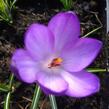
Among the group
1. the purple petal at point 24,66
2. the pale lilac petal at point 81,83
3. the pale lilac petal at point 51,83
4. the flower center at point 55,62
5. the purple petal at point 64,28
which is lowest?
the pale lilac petal at point 81,83

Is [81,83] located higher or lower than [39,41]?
lower

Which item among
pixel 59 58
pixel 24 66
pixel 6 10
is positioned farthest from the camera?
pixel 6 10

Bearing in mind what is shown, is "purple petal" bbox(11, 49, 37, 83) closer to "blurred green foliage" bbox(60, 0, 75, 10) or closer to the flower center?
the flower center

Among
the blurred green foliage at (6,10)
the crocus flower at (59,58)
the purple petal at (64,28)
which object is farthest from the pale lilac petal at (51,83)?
the blurred green foliage at (6,10)

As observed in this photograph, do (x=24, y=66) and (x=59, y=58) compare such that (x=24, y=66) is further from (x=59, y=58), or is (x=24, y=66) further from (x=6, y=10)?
(x=6, y=10)

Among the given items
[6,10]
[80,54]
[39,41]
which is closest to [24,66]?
[39,41]

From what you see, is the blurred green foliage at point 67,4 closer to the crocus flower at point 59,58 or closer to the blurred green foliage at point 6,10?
the blurred green foliage at point 6,10
